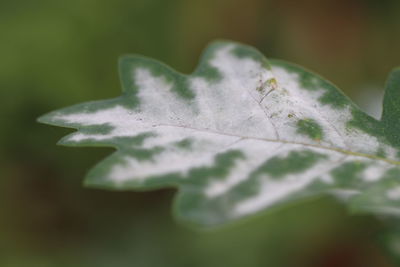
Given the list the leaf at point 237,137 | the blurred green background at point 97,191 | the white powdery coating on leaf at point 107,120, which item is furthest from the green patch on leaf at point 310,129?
the blurred green background at point 97,191

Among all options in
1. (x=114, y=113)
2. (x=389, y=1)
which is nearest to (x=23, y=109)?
(x=114, y=113)

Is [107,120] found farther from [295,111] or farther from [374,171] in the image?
[374,171]

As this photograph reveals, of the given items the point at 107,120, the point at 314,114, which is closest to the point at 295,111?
the point at 314,114

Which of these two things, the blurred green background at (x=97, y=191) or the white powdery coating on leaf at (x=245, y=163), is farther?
the blurred green background at (x=97, y=191)

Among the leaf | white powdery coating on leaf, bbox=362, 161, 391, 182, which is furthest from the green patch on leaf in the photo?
white powdery coating on leaf, bbox=362, 161, 391, 182

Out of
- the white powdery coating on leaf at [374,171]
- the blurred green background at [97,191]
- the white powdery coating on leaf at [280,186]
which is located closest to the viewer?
the white powdery coating on leaf at [280,186]

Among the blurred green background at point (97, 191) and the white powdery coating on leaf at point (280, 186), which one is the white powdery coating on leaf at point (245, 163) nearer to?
the white powdery coating on leaf at point (280, 186)

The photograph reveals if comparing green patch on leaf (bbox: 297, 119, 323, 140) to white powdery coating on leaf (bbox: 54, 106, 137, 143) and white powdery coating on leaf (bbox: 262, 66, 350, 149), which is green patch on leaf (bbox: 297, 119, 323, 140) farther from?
white powdery coating on leaf (bbox: 54, 106, 137, 143)

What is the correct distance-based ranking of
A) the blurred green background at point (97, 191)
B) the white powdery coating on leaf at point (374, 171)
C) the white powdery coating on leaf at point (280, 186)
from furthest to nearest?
1. the blurred green background at point (97, 191)
2. the white powdery coating on leaf at point (374, 171)
3. the white powdery coating on leaf at point (280, 186)
